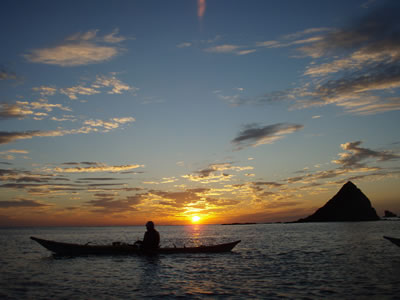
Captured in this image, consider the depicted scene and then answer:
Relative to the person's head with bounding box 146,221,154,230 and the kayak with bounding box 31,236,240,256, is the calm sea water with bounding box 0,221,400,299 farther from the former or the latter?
the person's head with bounding box 146,221,154,230

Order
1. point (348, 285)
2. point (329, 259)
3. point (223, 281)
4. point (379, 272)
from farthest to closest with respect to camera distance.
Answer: point (329, 259) < point (379, 272) < point (223, 281) < point (348, 285)

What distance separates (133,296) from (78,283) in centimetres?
533

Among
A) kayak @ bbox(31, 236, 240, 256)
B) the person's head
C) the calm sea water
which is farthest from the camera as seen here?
kayak @ bbox(31, 236, 240, 256)

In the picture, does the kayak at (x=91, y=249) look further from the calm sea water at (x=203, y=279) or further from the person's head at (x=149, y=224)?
the person's head at (x=149, y=224)

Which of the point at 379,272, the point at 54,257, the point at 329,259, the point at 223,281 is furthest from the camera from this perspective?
the point at 54,257

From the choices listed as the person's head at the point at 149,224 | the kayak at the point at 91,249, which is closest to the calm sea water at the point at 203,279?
the kayak at the point at 91,249

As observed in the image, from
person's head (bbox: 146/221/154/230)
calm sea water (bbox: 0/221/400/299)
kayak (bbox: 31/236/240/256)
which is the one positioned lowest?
calm sea water (bbox: 0/221/400/299)

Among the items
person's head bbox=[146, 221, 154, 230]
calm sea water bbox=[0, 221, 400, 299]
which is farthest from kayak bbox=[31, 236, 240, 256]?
person's head bbox=[146, 221, 154, 230]

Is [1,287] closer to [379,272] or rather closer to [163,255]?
[163,255]

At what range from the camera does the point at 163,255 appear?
33438 mm

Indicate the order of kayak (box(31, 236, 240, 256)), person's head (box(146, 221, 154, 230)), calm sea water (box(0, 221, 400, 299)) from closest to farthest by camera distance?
calm sea water (box(0, 221, 400, 299)) < person's head (box(146, 221, 154, 230)) < kayak (box(31, 236, 240, 256))

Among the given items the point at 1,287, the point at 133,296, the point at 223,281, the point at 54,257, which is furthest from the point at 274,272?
the point at 54,257

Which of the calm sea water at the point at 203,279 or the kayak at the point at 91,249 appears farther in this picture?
the kayak at the point at 91,249

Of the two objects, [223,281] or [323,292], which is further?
[223,281]
